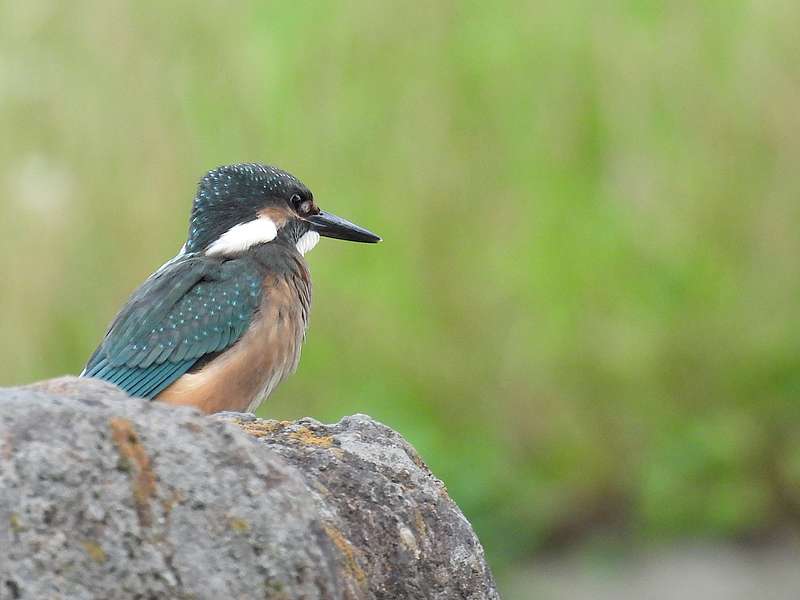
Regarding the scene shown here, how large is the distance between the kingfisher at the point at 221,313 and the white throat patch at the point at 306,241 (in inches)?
3.8

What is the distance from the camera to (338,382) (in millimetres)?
6688

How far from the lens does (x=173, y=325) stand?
12.8ft

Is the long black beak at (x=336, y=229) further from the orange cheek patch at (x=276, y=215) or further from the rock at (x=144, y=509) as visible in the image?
the rock at (x=144, y=509)

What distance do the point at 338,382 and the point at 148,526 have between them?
490 centimetres

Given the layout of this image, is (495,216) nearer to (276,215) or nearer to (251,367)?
(276,215)

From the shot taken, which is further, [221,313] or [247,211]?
[247,211]

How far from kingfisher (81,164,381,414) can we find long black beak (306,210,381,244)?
0.16 metres

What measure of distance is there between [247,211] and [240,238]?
9 centimetres

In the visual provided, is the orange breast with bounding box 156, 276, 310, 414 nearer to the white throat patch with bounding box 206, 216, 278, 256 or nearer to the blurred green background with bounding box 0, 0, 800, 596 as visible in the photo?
the white throat patch with bounding box 206, 216, 278, 256

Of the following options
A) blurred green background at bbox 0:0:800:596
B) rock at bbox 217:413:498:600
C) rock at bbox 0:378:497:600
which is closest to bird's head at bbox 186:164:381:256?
rock at bbox 217:413:498:600

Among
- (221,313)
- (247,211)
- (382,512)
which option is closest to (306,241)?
(247,211)

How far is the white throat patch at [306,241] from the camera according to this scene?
14.4ft

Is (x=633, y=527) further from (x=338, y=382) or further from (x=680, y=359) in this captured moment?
(x=338, y=382)

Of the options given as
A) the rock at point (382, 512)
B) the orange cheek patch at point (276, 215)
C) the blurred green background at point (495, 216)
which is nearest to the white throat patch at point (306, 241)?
the orange cheek patch at point (276, 215)
